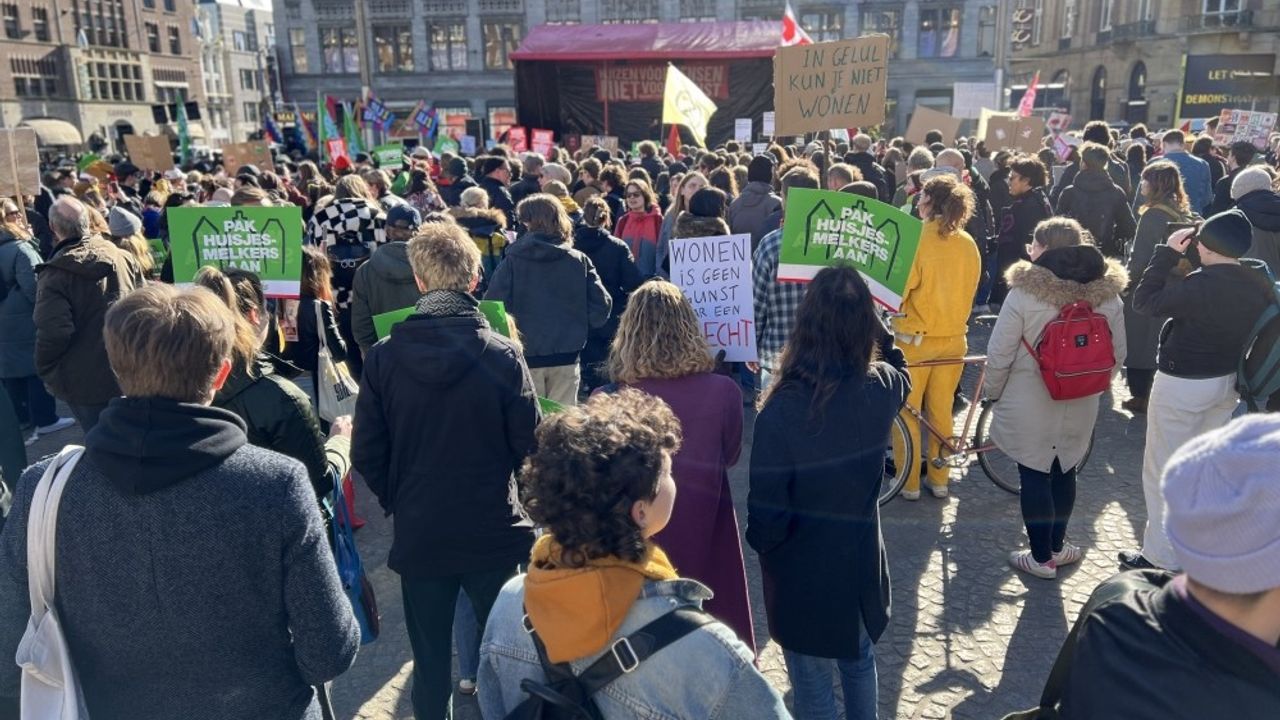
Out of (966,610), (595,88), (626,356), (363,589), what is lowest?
(966,610)

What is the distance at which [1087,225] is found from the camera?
8.02 meters

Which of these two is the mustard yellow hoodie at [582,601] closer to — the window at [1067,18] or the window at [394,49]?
the window at [394,49]

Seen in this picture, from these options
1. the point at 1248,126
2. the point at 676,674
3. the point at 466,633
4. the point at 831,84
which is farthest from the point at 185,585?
the point at 1248,126

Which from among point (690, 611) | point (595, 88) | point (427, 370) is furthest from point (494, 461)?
point (595, 88)

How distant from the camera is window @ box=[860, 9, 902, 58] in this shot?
119ft

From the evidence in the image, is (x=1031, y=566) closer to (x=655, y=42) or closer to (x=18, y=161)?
(x=18, y=161)

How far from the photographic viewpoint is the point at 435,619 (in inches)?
122

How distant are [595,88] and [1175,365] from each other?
27171 millimetres

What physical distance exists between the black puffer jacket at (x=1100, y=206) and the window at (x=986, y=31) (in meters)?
31.1

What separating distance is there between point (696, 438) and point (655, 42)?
27.7 meters

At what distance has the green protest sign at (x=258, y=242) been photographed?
16.2 feet

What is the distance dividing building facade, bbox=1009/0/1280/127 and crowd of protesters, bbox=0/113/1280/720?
3306 centimetres

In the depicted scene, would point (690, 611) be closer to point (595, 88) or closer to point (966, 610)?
point (966, 610)

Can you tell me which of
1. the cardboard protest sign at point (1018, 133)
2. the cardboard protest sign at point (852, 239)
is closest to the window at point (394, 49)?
the cardboard protest sign at point (1018, 133)
